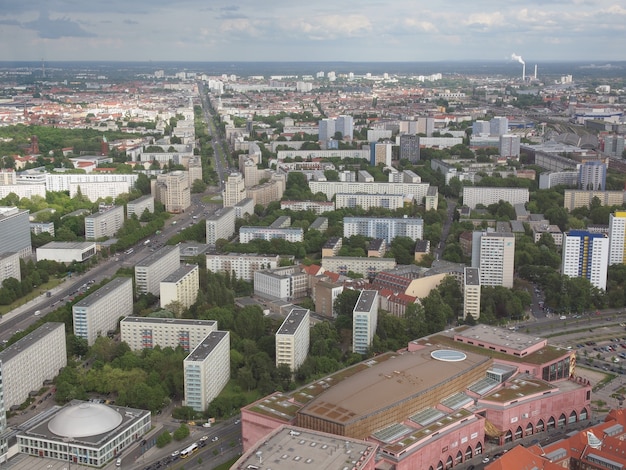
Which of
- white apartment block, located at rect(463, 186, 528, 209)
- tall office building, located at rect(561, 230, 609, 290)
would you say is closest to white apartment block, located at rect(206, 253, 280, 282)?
tall office building, located at rect(561, 230, 609, 290)

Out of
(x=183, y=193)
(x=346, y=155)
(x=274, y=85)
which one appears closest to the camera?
(x=183, y=193)

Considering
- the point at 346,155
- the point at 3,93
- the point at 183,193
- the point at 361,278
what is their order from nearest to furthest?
the point at 361,278, the point at 183,193, the point at 346,155, the point at 3,93

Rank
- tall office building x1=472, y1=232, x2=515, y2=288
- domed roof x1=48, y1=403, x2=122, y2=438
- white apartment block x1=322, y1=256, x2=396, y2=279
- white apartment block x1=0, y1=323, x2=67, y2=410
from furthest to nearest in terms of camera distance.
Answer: white apartment block x1=322, y1=256, x2=396, y2=279 → tall office building x1=472, y1=232, x2=515, y2=288 → white apartment block x1=0, y1=323, x2=67, y2=410 → domed roof x1=48, y1=403, x2=122, y2=438

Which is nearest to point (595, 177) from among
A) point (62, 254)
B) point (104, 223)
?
point (104, 223)

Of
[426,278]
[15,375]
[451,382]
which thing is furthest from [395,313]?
[15,375]

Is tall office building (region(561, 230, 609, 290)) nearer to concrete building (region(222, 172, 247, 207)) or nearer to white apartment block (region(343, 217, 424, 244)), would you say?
white apartment block (region(343, 217, 424, 244))

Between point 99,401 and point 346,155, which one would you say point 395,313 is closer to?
point 99,401

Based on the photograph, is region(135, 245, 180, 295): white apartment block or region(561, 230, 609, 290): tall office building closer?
region(135, 245, 180, 295): white apartment block
